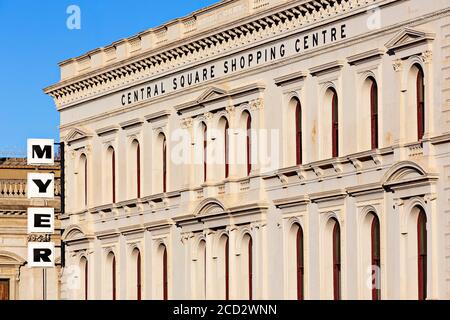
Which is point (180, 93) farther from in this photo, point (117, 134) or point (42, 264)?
point (42, 264)

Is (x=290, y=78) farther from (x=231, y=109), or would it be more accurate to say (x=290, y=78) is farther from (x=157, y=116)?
(x=157, y=116)

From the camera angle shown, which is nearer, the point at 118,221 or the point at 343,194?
the point at 343,194

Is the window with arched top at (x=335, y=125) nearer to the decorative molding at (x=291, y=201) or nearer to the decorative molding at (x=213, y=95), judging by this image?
the decorative molding at (x=291, y=201)

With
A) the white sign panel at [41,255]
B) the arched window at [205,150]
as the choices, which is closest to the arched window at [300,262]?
the arched window at [205,150]

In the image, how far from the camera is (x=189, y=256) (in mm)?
72125

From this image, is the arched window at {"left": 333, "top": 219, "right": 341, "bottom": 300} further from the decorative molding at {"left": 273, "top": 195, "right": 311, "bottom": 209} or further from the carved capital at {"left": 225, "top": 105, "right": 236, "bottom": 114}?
the carved capital at {"left": 225, "top": 105, "right": 236, "bottom": 114}

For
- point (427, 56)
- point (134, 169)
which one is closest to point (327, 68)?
point (427, 56)

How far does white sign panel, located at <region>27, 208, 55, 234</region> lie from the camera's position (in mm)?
82125

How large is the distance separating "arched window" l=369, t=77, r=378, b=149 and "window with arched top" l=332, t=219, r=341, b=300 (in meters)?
3.15

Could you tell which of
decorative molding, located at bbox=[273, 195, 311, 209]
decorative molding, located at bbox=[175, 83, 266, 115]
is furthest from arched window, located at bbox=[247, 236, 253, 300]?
decorative molding, located at bbox=[175, 83, 266, 115]

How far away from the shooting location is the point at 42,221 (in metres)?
82.5

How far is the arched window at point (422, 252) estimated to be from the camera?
196 ft

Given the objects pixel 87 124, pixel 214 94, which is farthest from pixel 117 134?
pixel 214 94

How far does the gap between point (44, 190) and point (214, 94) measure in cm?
1309
